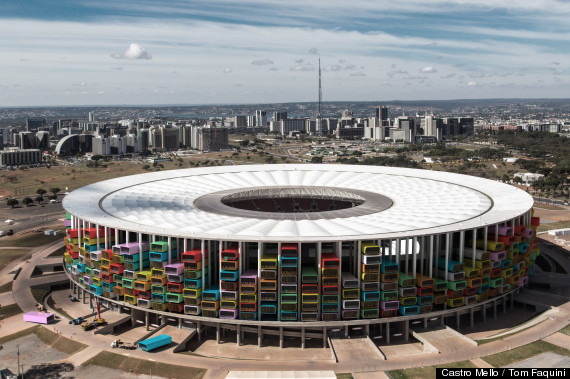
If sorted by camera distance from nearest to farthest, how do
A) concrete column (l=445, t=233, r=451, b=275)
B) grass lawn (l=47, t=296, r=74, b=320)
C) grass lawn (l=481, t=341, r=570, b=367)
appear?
grass lawn (l=481, t=341, r=570, b=367)
concrete column (l=445, t=233, r=451, b=275)
grass lawn (l=47, t=296, r=74, b=320)

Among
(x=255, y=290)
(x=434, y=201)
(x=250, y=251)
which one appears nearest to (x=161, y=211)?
(x=250, y=251)

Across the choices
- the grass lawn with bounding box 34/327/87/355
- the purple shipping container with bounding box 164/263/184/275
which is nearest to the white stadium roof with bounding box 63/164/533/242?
the purple shipping container with bounding box 164/263/184/275

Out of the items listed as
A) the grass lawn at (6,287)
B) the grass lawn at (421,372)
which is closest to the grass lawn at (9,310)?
the grass lawn at (6,287)

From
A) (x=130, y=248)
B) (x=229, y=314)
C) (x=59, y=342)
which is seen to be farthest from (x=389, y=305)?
(x=59, y=342)

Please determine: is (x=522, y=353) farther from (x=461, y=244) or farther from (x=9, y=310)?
(x=9, y=310)

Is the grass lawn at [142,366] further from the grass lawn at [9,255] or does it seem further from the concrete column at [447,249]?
the grass lawn at [9,255]

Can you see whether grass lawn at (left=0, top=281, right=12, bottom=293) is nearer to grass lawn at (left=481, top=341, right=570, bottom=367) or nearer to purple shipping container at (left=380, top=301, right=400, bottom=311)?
purple shipping container at (left=380, top=301, right=400, bottom=311)
